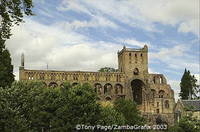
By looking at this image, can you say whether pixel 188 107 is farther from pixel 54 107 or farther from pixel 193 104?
pixel 54 107

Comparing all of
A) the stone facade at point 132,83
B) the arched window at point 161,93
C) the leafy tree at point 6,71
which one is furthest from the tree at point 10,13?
the arched window at point 161,93

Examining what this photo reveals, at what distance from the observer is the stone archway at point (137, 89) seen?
85.9 metres

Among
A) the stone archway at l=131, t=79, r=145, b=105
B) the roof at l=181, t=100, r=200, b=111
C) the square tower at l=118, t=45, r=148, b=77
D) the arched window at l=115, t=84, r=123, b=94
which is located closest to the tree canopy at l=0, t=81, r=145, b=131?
the roof at l=181, t=100, r=200, b=111

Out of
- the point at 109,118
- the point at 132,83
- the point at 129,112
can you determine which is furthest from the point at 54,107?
the point at 132,83

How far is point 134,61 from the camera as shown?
282 ft

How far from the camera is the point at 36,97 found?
40.9 metres

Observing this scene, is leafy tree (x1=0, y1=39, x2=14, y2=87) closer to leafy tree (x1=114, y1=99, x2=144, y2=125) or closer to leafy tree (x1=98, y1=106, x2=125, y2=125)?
leafy tree (x1=98, y1=106, x2=125, y2=125)

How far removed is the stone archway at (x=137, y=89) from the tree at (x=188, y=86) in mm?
10544

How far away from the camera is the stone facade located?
82.5 meters

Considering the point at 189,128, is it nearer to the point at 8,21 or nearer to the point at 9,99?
the point at 9,99

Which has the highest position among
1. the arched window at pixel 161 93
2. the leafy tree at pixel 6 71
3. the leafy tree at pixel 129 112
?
the leafy tree at pixel 6 71

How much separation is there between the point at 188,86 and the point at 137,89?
41.3 ft

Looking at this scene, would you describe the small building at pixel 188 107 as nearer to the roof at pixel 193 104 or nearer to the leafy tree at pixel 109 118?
the roof at pixel 193 104

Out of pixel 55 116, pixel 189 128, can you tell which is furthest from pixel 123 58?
pixel 55 116
